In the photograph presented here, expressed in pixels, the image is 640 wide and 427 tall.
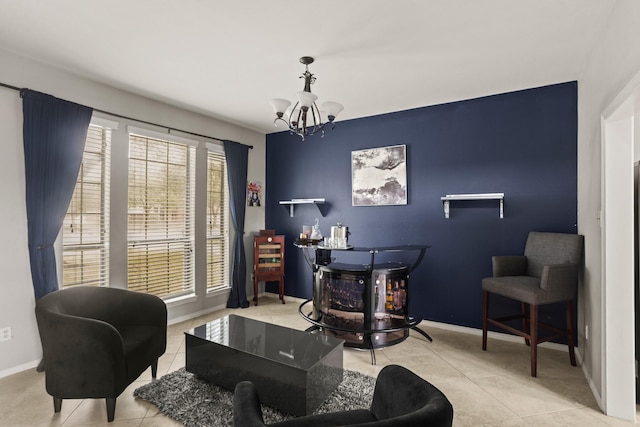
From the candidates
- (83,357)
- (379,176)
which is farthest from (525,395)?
(83,357)

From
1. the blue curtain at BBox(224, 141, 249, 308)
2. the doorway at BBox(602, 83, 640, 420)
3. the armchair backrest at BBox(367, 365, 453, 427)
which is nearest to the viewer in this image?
the armchair backrest at BBox(367, 365, 453, 427)

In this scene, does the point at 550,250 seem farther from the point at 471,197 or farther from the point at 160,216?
the point at 160,216

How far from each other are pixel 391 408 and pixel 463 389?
59.5 inches

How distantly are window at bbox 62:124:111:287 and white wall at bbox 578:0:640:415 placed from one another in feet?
13.6

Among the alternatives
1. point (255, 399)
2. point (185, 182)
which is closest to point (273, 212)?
point (185, 182)

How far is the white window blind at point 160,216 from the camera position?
362 cm

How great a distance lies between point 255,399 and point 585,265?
2.98 meters

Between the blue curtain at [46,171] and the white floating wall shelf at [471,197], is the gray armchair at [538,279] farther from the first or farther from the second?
the blue curtain at [46,171]

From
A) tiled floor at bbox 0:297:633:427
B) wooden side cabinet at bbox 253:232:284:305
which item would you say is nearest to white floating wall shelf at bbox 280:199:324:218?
wooden side cabinet at bbox 253:232:284:305

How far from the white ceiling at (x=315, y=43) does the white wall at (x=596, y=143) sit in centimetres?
19

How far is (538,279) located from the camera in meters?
3.01

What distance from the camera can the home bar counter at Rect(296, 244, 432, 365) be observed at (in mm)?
3230

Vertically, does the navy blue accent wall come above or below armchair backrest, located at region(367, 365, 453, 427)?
above

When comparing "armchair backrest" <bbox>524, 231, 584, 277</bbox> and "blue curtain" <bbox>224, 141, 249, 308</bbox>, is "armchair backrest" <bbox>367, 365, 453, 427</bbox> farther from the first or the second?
"blue curtain" <bbox>224, 141, 249, 308</bbox>
